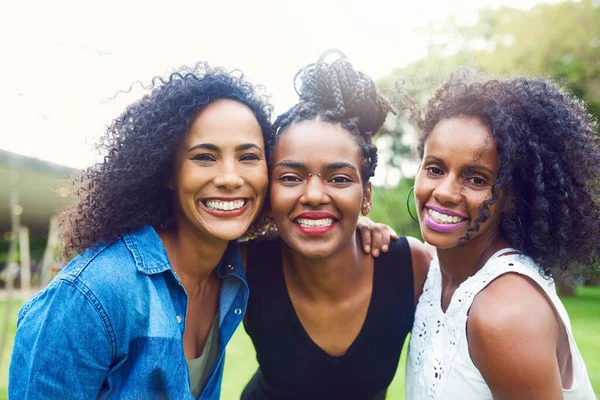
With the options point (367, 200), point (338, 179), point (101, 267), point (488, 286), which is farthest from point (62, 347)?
point (367, 200)

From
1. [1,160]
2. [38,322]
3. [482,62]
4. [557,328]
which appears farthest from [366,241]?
[482,62]

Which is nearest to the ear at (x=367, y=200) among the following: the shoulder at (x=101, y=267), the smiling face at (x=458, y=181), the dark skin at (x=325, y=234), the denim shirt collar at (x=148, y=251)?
the dark skin at (x=325, y=234)

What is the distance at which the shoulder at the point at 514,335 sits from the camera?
77.2 inches

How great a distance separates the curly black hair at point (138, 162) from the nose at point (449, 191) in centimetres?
109

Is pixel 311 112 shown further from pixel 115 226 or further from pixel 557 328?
pixel 557 328

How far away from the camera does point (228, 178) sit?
2.57 meters

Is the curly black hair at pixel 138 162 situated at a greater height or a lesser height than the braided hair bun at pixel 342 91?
lesser

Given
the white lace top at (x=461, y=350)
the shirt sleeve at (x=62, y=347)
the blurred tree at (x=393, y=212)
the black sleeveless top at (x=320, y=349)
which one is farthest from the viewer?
the blurred tree at (x=393, y=212)

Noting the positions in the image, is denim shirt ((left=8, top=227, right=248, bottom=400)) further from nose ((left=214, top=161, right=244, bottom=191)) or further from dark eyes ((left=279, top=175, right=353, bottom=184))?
dark eyes ((left=279, top=175, right=353, bottom=184))

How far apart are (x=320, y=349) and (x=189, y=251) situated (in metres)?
0.90

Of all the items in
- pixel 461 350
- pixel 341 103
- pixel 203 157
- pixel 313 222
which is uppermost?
pixel 341 103

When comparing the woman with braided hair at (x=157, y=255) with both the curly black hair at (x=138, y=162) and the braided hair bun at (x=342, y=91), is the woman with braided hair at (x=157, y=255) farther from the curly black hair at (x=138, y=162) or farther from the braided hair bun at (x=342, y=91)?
the braided hair bun at (x=342, y=91)

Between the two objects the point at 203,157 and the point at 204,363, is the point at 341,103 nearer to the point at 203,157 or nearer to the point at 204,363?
the point at 203,157

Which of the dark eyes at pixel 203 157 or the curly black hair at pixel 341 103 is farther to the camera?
the curly black hair at pixel 341 103
